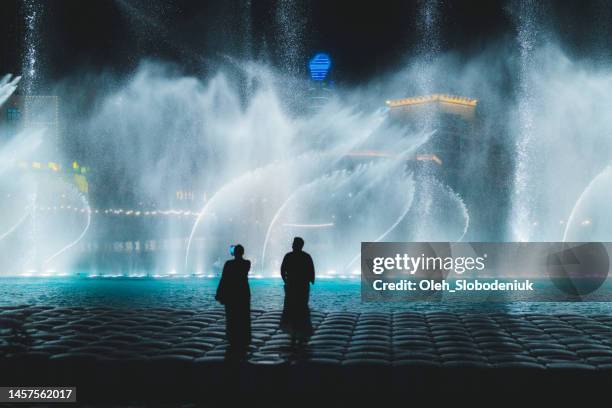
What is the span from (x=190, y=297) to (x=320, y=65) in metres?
120

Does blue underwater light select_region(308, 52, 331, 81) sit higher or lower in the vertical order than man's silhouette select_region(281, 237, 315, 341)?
higher

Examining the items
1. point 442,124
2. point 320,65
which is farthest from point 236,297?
point 320,65

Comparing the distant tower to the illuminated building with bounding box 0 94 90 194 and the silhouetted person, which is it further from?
the silhouetted person

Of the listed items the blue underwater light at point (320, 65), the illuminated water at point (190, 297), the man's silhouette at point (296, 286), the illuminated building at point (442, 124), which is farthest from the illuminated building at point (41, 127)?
the blue underwater light at point (320, 65)

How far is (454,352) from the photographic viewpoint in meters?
9.20


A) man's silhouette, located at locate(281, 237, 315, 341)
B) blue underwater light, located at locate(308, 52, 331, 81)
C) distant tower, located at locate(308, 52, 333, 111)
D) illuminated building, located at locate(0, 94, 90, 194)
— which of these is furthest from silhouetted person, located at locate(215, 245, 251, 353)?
blue underwater light, located at locate(308, 52, 331, 81)

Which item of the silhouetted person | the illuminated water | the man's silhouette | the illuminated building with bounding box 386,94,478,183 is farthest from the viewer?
the illuminated building with bounding box 386,94,478,183

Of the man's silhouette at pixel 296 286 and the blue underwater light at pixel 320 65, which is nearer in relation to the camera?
the man's silhouette at pixel 296 286

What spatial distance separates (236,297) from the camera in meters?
9.87

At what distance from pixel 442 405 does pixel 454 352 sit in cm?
196

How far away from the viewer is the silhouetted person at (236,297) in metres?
9.71

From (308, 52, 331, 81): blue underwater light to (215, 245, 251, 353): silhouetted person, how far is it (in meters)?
124

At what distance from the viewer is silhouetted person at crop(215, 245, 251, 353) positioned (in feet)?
31.9

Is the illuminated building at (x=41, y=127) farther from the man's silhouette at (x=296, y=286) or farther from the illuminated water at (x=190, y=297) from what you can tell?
the man's silhouette at (x=296, y=286)
